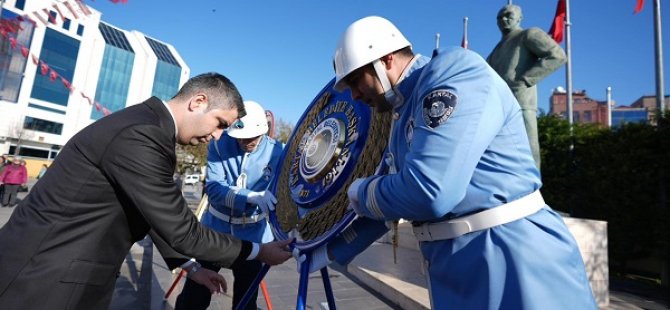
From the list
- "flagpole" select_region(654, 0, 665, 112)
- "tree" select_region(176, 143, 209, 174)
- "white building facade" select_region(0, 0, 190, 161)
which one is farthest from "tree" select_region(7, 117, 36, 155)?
"flagpole" select_region(654, 0, 665, 112)

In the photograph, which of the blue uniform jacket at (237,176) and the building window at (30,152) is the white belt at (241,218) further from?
the building window at (30,152)

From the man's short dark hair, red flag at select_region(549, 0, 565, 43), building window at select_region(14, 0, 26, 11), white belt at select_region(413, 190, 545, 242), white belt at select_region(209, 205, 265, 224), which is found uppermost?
building window at select_region(14, 0, 26, 11)

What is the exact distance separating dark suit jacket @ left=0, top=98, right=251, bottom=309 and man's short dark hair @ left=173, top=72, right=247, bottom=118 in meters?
0.33

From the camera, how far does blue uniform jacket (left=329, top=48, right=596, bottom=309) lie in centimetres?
111

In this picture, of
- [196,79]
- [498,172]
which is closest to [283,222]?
[196,79]

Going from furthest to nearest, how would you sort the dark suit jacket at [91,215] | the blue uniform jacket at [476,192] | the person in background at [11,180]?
the person in background at [11,180], the dark suit jacket at [91,215], the blue uniform jacket at [476,192]

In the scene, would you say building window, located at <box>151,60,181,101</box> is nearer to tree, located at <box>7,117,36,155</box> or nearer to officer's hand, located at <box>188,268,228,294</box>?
tree, located at <box>7,117,36,155</box>

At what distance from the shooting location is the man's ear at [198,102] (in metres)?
1.89

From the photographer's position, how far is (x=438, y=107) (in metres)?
1.17

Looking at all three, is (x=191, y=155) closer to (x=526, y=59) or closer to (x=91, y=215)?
(x=526, y=59)

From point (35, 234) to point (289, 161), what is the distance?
1.46m

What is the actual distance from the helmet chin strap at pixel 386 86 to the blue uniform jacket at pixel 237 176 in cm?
176

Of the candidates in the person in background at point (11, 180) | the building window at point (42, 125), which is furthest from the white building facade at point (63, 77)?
the person in background at point (11, 180)

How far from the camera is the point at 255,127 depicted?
319 centimetres
